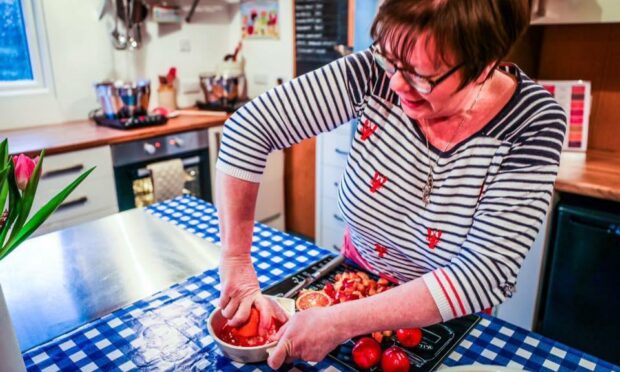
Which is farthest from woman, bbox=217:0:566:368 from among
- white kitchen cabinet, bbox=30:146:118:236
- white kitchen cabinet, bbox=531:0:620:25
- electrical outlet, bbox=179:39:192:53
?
electrical outlet, bbox=179:39:192:53

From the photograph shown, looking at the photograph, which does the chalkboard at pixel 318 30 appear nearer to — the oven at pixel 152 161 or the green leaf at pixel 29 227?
the oven at pixel 152 161

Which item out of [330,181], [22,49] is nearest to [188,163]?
[330,181]

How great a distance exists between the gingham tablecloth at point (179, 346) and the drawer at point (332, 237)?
1718mm

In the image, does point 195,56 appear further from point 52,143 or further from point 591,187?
point 591,187

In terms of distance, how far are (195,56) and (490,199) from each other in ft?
8.86

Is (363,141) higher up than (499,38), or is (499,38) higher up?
(499,38)

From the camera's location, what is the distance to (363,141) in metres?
0.95

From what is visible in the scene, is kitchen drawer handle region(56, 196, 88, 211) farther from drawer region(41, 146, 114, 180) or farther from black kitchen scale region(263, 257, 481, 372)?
black kitchen scale region(263, 257, 481, 372)

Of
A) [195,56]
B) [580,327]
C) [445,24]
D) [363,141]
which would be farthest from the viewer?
[195,56]

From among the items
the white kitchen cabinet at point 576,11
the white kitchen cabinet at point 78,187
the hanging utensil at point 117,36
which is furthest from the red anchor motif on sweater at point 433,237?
the hanging utensil at point 117,36

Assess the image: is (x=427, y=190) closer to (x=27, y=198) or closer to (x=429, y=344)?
(x=429, y=344)

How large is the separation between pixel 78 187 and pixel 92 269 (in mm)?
1079

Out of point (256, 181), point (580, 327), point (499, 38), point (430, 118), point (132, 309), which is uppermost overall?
point (499, 38)

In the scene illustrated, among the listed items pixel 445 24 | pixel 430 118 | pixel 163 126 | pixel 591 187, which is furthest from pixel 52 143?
pixel 591 187
